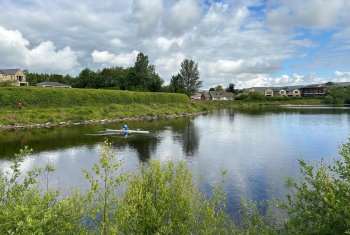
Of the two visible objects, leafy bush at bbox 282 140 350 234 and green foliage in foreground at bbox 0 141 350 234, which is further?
leafy bush at bbox 282 140 350 234

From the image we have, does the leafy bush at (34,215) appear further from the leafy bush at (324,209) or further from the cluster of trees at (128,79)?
the cluster of trees at (128,79)

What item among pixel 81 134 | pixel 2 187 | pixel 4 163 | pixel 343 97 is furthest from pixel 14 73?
pixel 343 97

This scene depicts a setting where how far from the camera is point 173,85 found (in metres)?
130

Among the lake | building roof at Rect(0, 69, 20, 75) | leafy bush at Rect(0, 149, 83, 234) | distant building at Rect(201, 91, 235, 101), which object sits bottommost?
the lake

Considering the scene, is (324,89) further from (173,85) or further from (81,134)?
(81,134)

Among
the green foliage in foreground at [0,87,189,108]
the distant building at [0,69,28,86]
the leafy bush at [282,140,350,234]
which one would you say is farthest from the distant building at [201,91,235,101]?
the leafy bush at [282,140,350,234]

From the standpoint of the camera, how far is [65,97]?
74.9 metres

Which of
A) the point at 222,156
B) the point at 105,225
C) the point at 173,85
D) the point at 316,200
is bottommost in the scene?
the point at 222,156

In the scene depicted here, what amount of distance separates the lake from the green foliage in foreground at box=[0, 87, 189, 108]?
16.0m

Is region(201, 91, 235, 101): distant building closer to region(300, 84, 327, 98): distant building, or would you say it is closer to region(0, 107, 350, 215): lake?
region(300, 84, 327, 98): distant building

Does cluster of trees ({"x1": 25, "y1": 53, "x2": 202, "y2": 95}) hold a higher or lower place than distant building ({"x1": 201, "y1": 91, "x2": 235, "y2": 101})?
higher

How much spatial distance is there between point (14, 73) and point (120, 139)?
78.4 meters

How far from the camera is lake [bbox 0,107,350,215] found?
23609 millimetres

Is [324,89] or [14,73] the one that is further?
[324,89]
